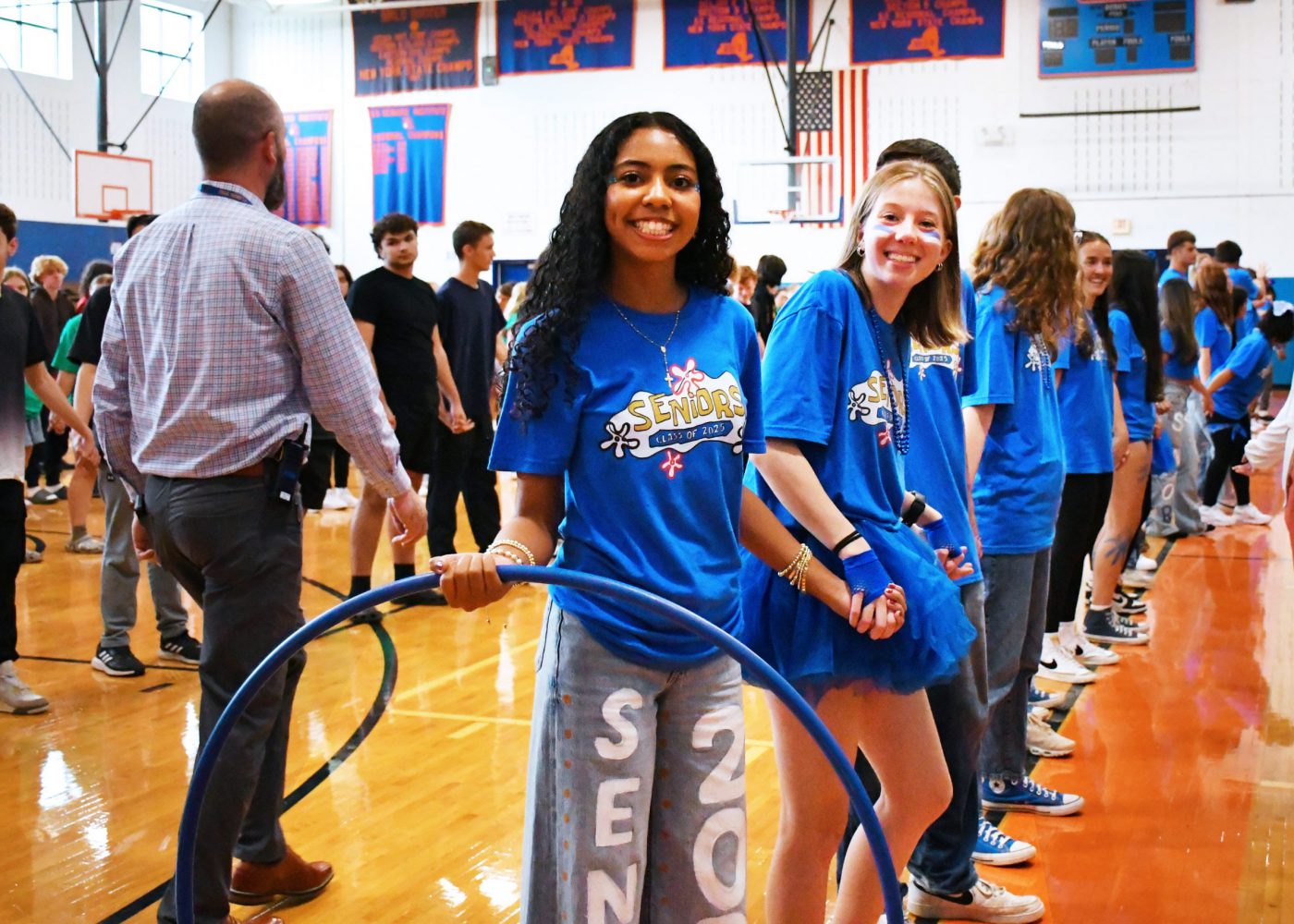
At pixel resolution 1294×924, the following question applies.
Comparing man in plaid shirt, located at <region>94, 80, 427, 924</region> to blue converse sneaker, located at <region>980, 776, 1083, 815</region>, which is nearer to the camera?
man in plaid shirt, located at <region>94, 80, 427, 924</region>

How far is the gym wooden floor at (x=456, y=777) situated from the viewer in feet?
11.2

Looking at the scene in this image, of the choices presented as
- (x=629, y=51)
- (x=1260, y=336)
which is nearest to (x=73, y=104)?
(x=629, y=51)

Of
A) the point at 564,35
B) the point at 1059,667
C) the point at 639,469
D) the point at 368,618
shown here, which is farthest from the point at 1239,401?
the point at 564,35

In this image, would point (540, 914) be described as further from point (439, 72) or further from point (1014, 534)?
point (439, 72)

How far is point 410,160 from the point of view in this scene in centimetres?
2020

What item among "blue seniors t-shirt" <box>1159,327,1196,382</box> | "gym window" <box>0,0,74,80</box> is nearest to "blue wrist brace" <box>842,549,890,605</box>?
"blue seniors t-shirt" <box>1159,327,1196,382</box>

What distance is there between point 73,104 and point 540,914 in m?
18.5

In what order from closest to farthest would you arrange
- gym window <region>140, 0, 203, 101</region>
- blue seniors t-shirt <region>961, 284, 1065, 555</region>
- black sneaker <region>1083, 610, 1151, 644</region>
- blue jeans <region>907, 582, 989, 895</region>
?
1. blue jeans <region>907, 582, 989, 895</region>
2. blue seniors t-shirt <region>961, 284, 1065, 555</region>
3. black sneaker <region>1083, 610, 1151, 644</region>
4. gym window <region>140, 0, 203, 101</region>

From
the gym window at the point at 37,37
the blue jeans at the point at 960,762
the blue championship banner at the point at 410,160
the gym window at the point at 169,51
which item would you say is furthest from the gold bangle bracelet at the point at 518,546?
the gym window at the point at 169,51

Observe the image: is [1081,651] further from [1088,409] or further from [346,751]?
[346,751]

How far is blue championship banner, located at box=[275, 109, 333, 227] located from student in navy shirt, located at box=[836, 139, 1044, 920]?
18669mm

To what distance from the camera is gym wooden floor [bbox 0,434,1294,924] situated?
3.41 m

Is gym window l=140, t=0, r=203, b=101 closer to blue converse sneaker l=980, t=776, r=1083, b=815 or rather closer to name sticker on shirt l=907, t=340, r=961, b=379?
blue converse sneaker l=980, t=776, r=1083, b=815

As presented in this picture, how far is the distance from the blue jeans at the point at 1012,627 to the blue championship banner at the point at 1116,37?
1463cm
